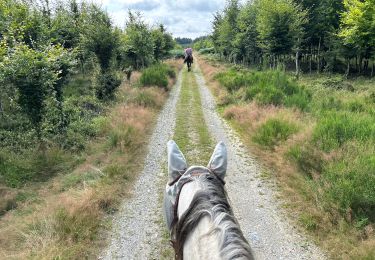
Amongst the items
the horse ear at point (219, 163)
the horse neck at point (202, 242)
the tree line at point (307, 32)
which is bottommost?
the horse neck at point (202, 242)

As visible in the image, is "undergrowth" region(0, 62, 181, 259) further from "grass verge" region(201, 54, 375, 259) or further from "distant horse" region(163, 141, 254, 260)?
"grass verge" region(201, 54, 375, 259)

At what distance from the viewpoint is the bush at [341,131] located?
18.4 ft

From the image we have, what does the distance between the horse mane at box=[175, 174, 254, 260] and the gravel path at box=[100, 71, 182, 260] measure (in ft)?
8.94

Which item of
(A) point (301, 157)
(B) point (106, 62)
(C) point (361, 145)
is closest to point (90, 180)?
(A) point (301, 157)

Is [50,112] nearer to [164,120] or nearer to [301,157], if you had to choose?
[164,120]

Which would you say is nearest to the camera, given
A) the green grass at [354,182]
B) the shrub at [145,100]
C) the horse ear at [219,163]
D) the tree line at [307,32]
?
the horse ear at [219,163]

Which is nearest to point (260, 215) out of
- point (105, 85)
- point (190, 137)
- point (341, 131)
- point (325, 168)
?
point (325, 168)

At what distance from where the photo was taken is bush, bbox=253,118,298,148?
7.39 meters

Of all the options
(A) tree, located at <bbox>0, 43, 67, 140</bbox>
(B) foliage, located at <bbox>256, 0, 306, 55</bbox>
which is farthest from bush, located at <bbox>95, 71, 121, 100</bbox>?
(B) foliage, located at <bbox>256, 0, 306, 55</bbox>

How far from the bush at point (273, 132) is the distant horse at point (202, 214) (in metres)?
5.38

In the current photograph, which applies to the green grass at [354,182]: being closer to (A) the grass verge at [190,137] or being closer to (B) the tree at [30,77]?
(A) the grass verge at [190,137]

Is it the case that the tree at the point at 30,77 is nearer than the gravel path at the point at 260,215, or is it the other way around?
the gravel path at the point at 260,215

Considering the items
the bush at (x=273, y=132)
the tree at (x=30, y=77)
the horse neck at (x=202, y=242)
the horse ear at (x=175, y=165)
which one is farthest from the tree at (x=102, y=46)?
the horse neck at (x=202, y=242)

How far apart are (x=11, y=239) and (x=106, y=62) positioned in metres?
12.5
